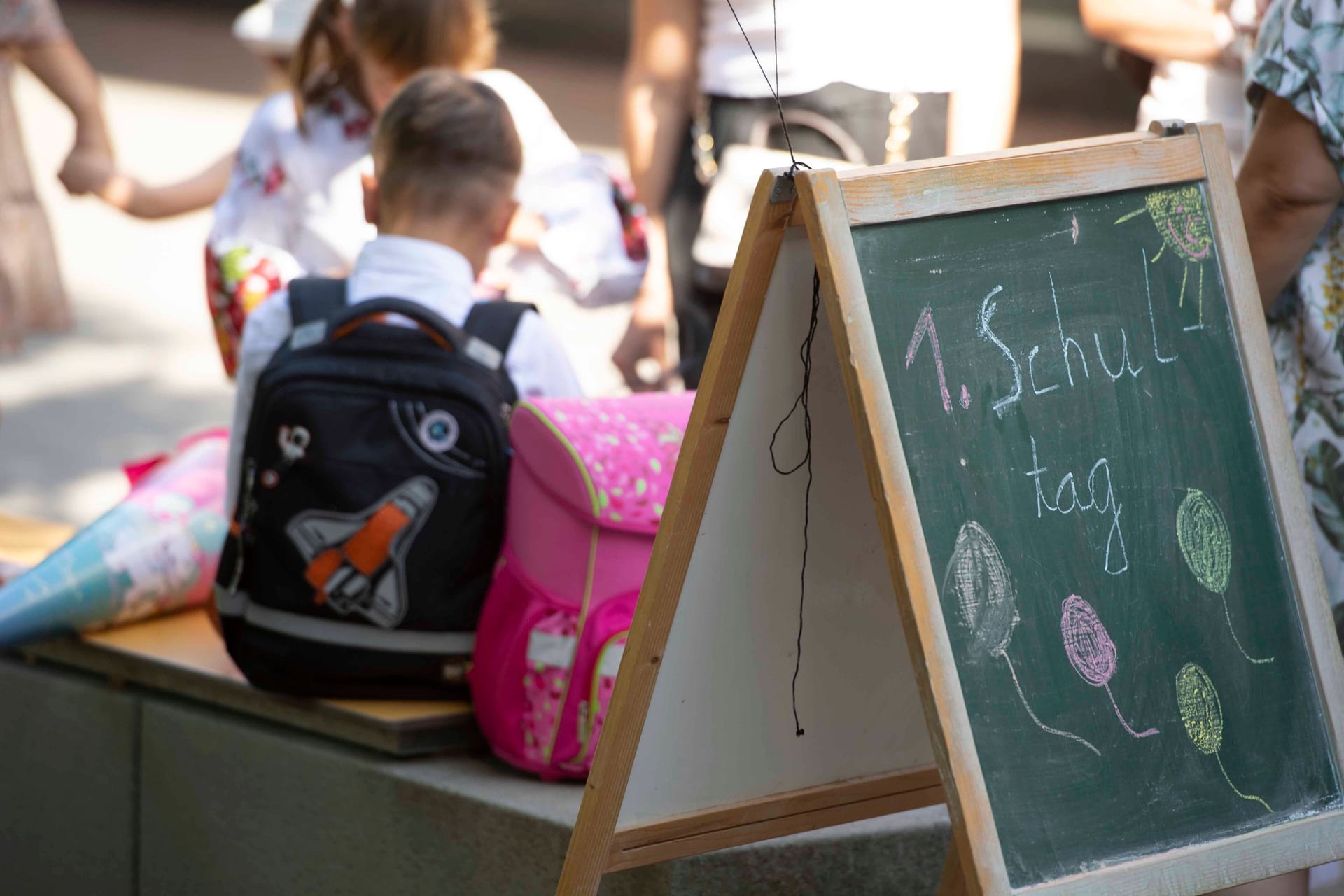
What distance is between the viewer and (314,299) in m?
2.61

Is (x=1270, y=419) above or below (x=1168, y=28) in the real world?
below

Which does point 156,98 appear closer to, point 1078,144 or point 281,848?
point 281,848

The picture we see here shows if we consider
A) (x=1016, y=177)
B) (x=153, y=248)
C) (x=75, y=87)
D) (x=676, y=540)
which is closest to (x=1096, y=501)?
(x=1016, y=177)

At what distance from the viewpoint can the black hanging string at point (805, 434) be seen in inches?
73.9

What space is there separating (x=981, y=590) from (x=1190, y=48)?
5.58ft

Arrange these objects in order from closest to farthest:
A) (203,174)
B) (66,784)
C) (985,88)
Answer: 1. (66,784)
2. (985,88)
3. (203,174)

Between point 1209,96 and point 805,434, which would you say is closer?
point 805,434

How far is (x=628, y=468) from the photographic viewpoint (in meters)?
2.33

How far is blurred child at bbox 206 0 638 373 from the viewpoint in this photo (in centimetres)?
326

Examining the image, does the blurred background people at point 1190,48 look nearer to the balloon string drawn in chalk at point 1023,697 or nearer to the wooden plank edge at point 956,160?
the wooden plank edge at point 956,160

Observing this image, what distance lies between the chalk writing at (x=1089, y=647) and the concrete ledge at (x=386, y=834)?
64 cm

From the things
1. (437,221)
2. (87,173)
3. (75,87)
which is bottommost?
(437,221)

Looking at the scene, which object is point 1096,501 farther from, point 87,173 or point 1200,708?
point 87,173

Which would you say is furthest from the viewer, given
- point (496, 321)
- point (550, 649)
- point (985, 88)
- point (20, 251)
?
point (20, 251)
